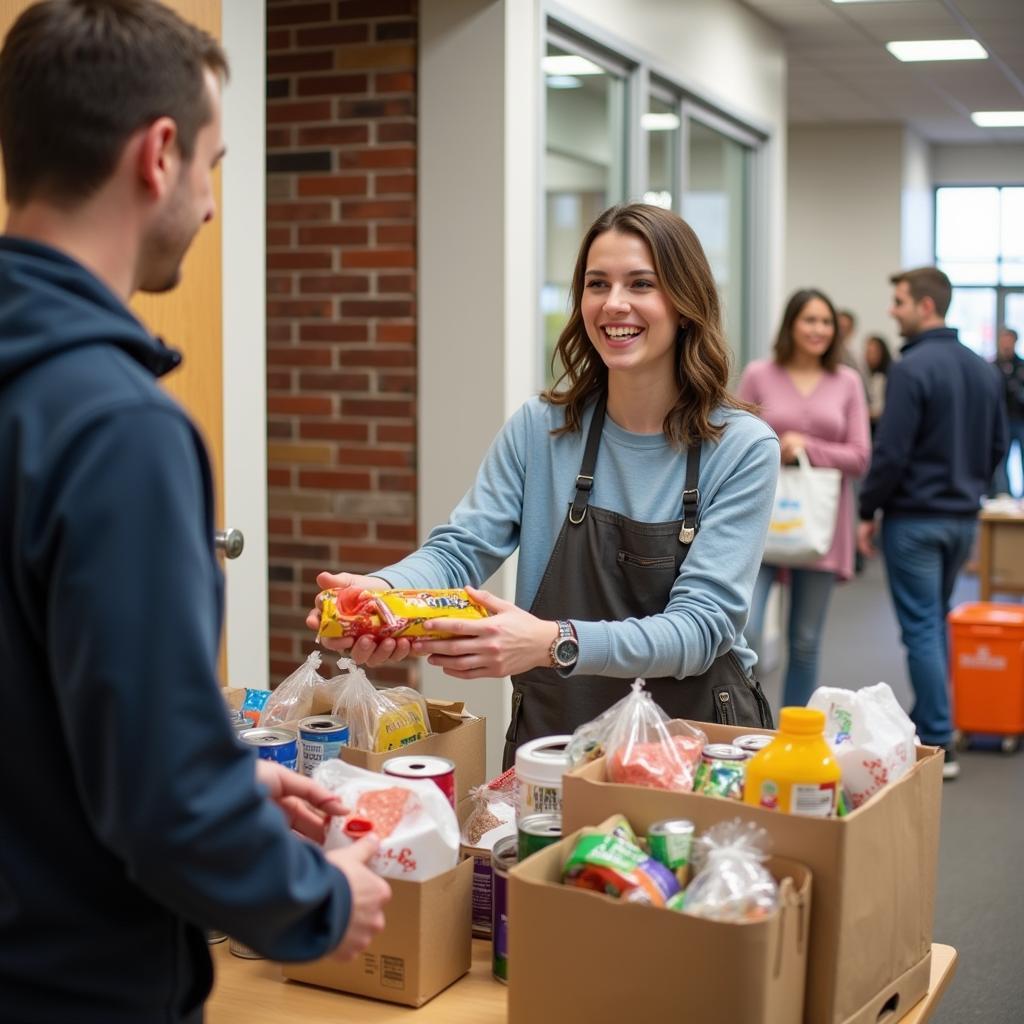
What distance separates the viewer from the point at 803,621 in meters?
4.93

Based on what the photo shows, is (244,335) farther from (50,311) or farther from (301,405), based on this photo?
(50,311)

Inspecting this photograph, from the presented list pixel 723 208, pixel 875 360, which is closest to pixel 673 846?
pixel 723 208

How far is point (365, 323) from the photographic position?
4.01 meters

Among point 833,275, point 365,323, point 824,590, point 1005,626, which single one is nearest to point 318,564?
point 365,323

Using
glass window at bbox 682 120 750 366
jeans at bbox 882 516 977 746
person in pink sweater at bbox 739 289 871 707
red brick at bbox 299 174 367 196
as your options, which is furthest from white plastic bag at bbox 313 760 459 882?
glass window at bbox 682 120 750 366

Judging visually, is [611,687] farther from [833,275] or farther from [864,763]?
[833,275]

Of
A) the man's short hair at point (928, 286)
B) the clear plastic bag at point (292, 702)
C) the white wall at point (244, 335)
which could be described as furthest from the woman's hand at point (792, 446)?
the clear plastic bag at point (292, 702)

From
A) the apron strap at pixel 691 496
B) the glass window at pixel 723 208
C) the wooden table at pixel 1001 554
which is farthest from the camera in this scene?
the wooden table at pixel 1001 554

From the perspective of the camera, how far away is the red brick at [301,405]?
404 centimetres

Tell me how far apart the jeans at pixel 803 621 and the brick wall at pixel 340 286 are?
1.64 meters

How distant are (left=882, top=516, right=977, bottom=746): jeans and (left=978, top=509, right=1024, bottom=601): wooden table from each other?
1.79m

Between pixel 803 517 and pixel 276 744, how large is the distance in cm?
342

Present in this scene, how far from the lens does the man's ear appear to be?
0.99 m

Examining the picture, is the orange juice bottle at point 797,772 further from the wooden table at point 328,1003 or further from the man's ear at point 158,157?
the man's ear at point 158,157
